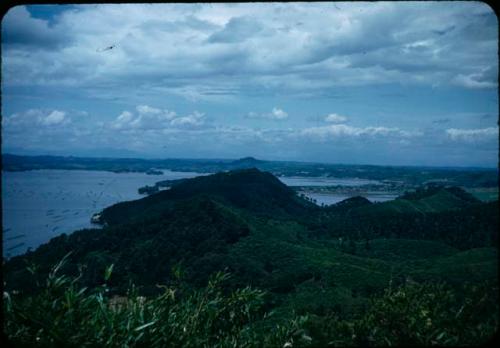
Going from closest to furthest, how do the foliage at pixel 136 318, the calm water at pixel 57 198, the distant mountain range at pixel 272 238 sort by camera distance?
1. the foliage at pixel 136 318
2. the distant mountain range at pixel 272 238
3. the calm water at pixel 57 198

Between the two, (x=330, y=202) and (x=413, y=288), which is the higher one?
(x=413, y=288)

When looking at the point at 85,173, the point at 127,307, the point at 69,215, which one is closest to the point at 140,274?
the point at 69,215

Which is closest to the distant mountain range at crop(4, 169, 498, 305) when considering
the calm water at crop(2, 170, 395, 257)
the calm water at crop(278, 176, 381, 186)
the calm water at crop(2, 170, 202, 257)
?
the calm water at crop(278, 176, 381, 186)

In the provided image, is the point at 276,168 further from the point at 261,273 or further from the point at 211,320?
the point at 211,320

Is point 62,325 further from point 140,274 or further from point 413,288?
point 140,274

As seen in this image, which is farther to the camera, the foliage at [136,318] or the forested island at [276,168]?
the forested island at [276,168]

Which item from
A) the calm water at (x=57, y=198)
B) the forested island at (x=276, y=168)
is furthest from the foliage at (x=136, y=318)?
the forested island at (x=276, y=168)

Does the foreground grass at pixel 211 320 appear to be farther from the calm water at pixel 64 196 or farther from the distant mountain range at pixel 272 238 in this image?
the calm water at pixel 64 196
